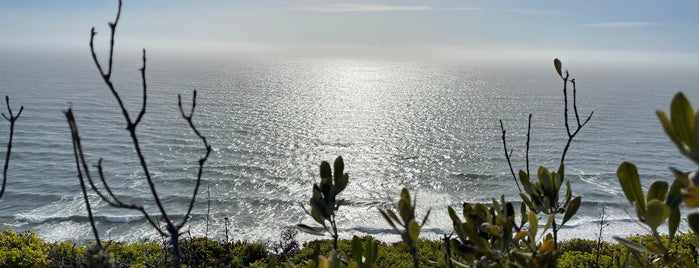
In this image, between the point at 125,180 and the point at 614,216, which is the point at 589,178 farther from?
the point at 125,180

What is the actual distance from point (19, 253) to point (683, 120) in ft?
36.1

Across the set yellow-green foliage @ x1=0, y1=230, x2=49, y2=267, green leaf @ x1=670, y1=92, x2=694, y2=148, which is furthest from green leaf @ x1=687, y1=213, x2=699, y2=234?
yellow-green foliage @ x1=0, y1=230, x2=49, y2=267

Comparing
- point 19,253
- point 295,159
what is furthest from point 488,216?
point 295,159

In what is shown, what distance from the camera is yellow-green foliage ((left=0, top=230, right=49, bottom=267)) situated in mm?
9109

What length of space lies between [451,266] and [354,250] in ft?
1.27

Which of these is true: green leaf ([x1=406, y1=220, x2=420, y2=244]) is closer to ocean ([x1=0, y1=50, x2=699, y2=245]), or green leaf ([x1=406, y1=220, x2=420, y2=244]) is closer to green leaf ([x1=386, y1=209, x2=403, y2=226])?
green leaf ([x1=386, y1=209, x2=403, y2=226])

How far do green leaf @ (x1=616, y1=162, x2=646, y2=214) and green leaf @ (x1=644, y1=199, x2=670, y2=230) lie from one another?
0.11 m

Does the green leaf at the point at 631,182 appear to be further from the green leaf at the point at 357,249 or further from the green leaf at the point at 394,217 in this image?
the green leaf at the point at 357,249

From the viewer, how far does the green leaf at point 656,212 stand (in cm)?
98

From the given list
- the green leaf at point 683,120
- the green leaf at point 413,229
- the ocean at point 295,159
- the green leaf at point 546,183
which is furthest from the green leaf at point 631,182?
the ocean at point 295,159

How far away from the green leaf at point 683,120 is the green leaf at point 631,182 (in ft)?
1.19

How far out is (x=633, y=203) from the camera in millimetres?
1165

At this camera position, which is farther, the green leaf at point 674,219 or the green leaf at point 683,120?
the green leaf at point 674,219

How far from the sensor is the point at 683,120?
751mm
